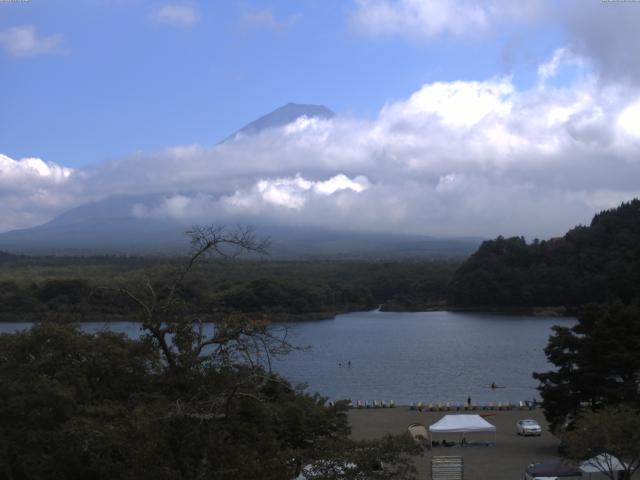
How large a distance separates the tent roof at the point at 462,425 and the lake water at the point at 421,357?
20.2ft

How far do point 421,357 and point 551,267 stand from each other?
22.3 m

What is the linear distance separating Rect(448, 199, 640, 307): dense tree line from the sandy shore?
30.9 metres

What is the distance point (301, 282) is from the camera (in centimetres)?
5175

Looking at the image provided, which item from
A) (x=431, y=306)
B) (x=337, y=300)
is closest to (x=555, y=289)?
(x=431, y=306)

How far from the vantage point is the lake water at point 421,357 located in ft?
79.6

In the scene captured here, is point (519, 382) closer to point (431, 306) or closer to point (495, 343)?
point (495, 343)

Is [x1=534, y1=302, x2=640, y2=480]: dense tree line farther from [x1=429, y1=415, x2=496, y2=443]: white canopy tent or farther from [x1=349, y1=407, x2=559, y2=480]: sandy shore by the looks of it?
[x1=429, y1=415, x2=496, y2=443]: white canopy tent

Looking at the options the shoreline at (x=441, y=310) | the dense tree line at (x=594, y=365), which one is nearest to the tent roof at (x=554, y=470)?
the dense tree line at (x=594, y=365)

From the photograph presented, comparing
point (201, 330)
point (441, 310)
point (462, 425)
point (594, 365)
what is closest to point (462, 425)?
point (462, 425)

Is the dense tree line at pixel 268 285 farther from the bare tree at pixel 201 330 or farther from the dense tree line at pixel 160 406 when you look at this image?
the bare tree at pixel 201 330

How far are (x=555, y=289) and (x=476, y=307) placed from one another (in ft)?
17.8

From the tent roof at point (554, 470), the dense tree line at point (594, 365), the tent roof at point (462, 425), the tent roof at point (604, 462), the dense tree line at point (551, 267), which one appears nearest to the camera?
the tent roof at point (604, 462)

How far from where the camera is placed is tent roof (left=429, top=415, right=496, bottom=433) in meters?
13.6

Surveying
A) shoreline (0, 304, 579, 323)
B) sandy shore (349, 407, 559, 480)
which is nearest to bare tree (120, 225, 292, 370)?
sandy shore (349, 407, 559, 480)
